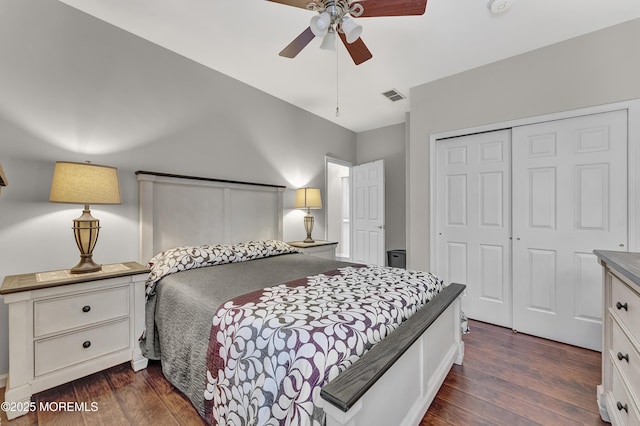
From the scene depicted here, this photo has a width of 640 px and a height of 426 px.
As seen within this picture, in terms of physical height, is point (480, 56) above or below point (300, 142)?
above

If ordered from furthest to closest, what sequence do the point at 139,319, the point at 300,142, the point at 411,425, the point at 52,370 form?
1. the point at 300,142
2. the point at 139,319
3. the point at 52,370
4. the point at 411,425

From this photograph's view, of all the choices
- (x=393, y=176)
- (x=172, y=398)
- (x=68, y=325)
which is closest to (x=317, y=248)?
(x=393, y=176)

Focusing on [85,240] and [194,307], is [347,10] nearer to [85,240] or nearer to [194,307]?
[194,307]

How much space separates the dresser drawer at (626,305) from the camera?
40.6 inches

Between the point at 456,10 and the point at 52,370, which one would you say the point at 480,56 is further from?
the point at 52,370

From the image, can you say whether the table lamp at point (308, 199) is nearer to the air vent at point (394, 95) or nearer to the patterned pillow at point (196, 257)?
the patterned pillow at point (196, 257)

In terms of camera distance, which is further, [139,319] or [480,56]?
[480,56]

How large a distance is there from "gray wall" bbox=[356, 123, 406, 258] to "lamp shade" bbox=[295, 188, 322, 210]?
1.62 metres

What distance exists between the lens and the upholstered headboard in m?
2.28

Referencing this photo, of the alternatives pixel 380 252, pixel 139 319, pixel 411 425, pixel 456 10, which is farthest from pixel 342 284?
pixel 380 252

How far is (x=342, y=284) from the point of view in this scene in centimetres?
161

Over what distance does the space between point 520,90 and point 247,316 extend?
3.08 meters

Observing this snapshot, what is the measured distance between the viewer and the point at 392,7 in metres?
1.51

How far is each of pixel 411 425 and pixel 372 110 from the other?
12.0 ft
